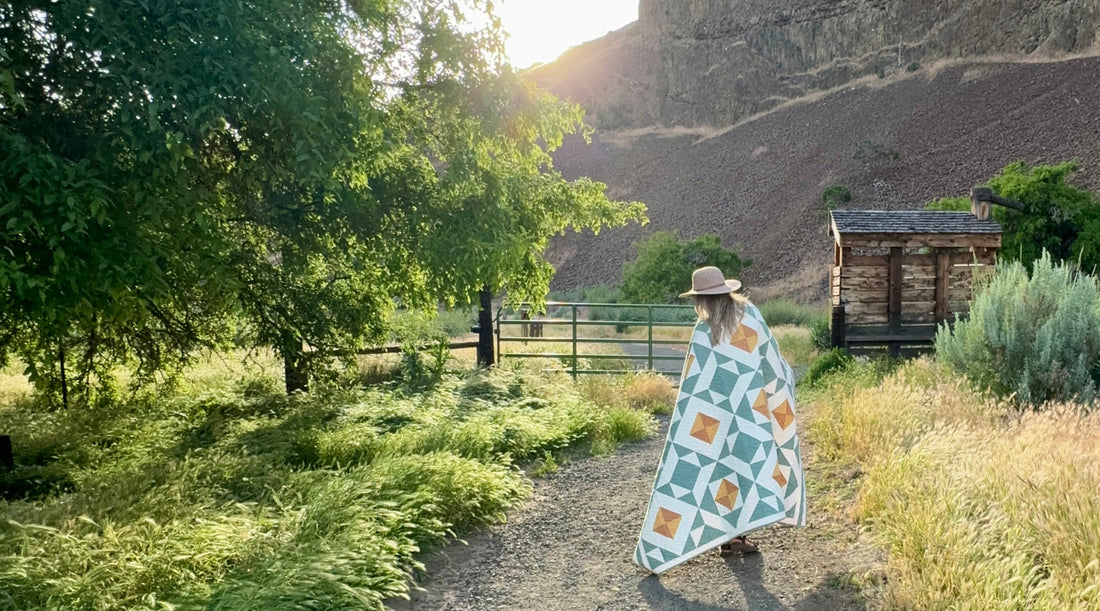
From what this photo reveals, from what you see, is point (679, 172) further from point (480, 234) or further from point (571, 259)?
point (480, 234)

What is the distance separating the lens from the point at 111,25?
4.09m

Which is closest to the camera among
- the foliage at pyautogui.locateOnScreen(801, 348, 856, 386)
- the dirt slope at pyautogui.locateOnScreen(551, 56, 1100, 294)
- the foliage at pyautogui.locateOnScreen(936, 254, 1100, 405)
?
the foliage at pyautogui.locateOnScreen(936, 254, 1100, 405)

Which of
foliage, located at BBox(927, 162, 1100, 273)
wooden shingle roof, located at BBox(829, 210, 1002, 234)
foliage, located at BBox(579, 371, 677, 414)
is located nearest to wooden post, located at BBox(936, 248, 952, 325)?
wooden shingle roof, located at BBox(829, 210, 1002, 234)

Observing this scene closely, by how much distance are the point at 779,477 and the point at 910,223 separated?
9.53 m

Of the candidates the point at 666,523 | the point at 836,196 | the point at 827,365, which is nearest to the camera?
the point at 666,523

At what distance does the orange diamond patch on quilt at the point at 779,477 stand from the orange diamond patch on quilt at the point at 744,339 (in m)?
0.73

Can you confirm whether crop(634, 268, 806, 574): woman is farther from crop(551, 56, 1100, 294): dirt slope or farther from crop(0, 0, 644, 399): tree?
crop(551, 56, 1100, 294): dirt slope

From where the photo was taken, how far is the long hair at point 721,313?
4.48 metres

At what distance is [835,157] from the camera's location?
154 feet

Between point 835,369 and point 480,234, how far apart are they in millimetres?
7181

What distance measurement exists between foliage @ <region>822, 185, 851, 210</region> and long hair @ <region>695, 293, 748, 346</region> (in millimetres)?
39842

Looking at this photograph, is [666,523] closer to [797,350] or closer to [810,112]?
[797,350]

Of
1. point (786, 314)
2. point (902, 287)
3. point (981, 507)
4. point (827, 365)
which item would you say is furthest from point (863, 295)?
point (786, 314)

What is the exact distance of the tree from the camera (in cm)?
415
